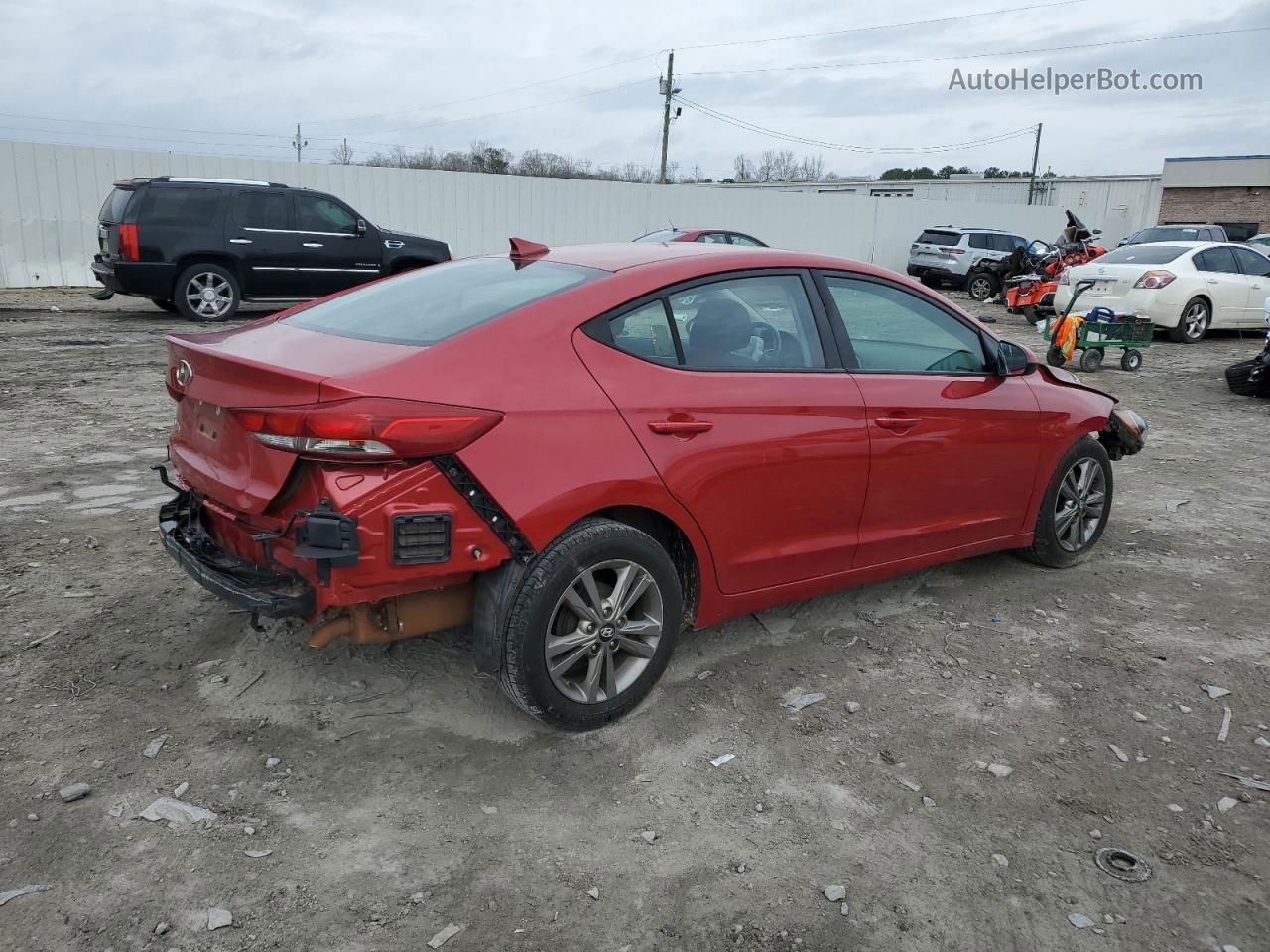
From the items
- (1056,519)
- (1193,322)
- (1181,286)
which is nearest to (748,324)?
(1056,519)

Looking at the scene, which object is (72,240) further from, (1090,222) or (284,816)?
(1090,222)

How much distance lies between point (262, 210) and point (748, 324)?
37.5ft

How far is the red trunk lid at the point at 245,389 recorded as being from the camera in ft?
9.60

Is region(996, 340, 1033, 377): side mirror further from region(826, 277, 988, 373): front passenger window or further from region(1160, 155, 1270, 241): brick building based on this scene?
region(1160, 155, 1270, 241): brick building

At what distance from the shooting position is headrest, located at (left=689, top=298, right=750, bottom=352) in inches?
139

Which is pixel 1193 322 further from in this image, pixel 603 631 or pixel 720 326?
pixel 603 631

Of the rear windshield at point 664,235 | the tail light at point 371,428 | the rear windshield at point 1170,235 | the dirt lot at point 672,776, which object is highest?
the rear windshield at point 1170,235

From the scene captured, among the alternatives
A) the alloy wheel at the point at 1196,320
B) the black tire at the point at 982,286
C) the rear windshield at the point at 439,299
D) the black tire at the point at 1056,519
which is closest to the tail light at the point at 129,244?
the rear windshield at the point at 439,299

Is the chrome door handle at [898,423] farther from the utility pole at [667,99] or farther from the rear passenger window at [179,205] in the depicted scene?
the utility pole at [667,99]

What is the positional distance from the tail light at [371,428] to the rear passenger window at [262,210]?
11493 millimetres

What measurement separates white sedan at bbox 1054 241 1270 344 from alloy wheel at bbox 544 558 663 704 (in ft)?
41.6

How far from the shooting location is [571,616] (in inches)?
127

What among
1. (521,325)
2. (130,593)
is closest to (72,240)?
(130,593)

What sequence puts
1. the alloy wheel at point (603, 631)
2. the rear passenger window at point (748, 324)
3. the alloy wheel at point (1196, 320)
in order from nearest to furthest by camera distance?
1. the alloy wheel at point (603, 631)
2. the rear passenger window at point (748, 324)
3. the alloy wheel at point (1196, 320)
